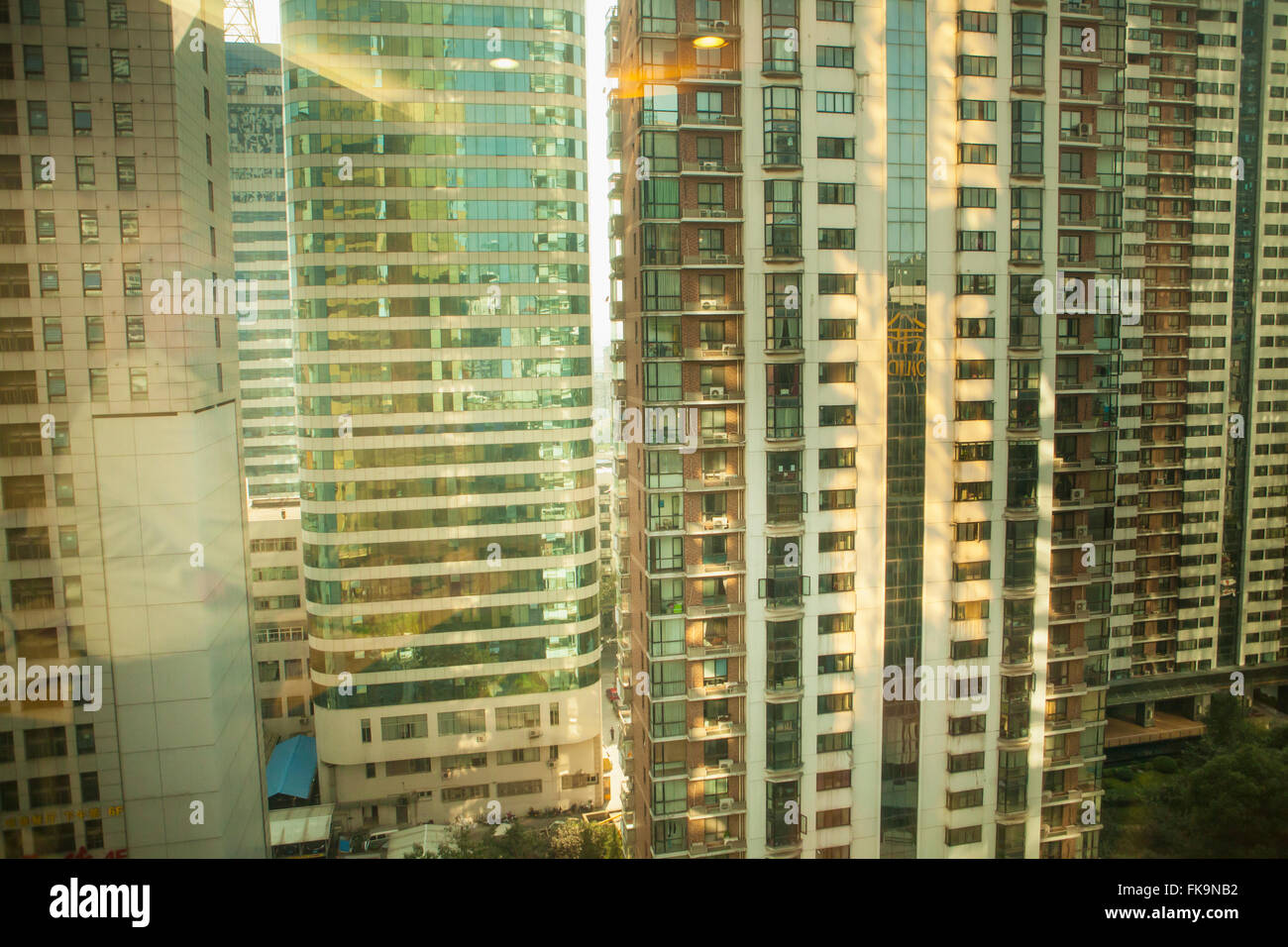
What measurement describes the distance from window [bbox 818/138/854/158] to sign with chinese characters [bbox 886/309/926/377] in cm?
112

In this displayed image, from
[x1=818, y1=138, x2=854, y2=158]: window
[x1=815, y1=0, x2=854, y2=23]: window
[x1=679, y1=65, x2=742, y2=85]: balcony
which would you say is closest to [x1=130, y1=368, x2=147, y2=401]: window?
[x1=679, y1=65, x2=742, y2=85]: balcony

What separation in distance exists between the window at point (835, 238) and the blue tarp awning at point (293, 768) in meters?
7.62

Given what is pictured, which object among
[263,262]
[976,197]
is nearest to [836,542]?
[976,197]

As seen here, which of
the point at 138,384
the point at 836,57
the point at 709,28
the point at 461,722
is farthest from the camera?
the point at 461,722

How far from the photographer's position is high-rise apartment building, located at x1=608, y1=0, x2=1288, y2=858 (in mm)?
5270

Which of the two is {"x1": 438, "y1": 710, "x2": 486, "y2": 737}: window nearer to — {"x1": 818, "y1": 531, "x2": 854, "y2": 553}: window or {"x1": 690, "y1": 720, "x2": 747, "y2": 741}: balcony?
{"x1": 690, "y1": 720, "x2": 747, "y2": 741}: balcony

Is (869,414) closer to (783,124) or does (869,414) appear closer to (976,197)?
(976,197)

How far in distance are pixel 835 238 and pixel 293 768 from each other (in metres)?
8.33

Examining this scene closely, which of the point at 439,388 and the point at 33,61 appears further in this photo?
the point at 439,388

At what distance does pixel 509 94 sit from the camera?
8867 mm

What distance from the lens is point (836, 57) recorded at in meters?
5.25

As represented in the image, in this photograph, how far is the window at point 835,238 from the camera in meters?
5.32

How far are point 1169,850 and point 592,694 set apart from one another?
20.4 feet
